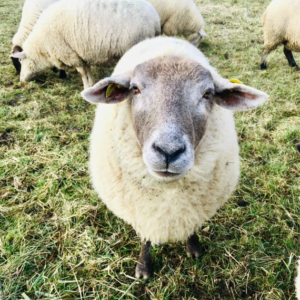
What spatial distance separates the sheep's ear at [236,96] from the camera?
1.54 m

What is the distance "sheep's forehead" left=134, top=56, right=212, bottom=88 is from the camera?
1441 millimetres

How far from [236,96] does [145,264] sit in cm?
152

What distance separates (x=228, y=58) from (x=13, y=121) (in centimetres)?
479

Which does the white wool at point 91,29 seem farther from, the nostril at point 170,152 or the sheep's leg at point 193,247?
the nostril at point 170,152

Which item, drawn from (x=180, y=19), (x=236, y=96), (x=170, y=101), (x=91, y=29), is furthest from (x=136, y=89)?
(x=180, y=19)

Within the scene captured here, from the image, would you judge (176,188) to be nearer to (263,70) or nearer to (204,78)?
(204,78)

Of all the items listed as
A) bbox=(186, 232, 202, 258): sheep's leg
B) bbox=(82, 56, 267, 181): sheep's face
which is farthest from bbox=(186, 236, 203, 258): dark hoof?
bbox=(82, 56, 267, 181): sheep's face

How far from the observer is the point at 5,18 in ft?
28.3

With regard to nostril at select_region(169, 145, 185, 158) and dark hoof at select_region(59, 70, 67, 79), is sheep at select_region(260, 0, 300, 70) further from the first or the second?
nostril at select_region(169, 145, 185, 158)

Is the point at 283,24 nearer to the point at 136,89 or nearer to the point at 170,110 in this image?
the point at 136,89

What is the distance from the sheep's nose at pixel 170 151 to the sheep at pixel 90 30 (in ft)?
12.5

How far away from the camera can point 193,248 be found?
2.17 metres

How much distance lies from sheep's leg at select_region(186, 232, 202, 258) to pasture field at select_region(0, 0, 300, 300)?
51 millimetres

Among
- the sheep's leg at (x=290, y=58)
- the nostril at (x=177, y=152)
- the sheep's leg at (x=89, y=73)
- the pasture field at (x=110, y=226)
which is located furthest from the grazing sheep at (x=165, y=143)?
the sheep's leg at (x=290, y=58)
